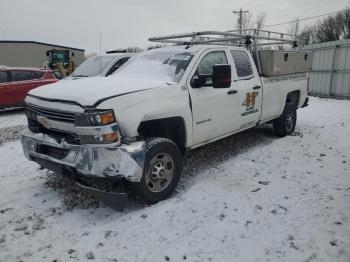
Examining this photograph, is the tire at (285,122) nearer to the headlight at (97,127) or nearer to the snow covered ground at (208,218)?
the snow covered ground at (208,218)

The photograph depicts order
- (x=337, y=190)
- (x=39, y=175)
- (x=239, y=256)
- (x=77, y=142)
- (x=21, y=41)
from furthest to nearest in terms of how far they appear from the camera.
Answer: (x=21, y=41)
(x=39, y=175)
(x=337, y=190)
(x=77, y=142)
(x=239, y=256)

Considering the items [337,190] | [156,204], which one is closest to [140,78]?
[156,204]

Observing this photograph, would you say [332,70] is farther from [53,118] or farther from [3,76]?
[53,118]

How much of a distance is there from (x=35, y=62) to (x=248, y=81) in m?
37.5

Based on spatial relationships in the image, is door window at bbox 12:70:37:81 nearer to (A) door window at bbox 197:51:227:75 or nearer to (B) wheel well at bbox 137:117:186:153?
(A) door window at bbox 197:51:227:75

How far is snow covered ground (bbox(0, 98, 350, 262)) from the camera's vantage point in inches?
123

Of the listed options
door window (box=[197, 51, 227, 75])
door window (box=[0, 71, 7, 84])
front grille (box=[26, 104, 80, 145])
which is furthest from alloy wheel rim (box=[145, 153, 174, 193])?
door window (box=[0, 71, 7, 84])

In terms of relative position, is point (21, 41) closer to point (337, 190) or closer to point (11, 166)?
point (11, 166)

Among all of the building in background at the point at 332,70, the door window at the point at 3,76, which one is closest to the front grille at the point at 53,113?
the door window at the point at 3,76

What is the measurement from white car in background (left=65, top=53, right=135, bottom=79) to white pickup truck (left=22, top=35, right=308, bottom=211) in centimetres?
387

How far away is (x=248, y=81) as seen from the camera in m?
5.69

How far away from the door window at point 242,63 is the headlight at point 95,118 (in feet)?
9.34

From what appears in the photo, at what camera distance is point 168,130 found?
14.5 ft

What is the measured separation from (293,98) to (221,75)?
12.2 feet
